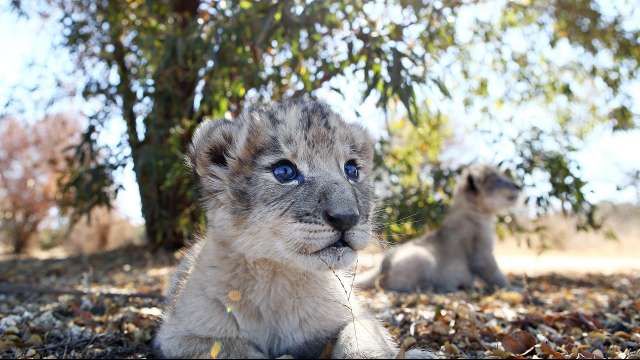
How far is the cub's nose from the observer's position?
314 centimetres

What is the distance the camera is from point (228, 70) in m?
8.20

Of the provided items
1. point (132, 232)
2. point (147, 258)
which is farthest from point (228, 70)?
point (132, 232)

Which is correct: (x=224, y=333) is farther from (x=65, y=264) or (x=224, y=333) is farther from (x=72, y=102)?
(x=65, y=264)

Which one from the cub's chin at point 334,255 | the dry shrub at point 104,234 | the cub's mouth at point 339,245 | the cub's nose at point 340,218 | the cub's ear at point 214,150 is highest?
the cub's ear at point 214,150

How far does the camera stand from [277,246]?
3330 millimetres

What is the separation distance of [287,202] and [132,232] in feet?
69.3

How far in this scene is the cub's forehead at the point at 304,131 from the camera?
363 cm

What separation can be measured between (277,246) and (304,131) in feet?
2.40

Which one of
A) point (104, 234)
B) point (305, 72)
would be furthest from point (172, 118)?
point (104, 234)

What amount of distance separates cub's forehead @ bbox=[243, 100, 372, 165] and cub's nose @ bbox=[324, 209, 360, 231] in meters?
0.54

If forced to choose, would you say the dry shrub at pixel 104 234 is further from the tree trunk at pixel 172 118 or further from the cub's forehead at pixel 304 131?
the cub's forehead at pixel 304 131

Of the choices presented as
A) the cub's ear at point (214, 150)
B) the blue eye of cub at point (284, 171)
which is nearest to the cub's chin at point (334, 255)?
the blue eye of cub at point (284, 171)

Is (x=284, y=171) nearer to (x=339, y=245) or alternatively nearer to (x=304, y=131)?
(x=304, y=131)

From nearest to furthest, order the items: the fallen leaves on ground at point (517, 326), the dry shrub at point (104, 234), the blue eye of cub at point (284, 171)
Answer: the blue eye of cub at point (284, 171) < the fallen leaves on ground at point (517, 326) < the dry shrub at point (104, 234)
